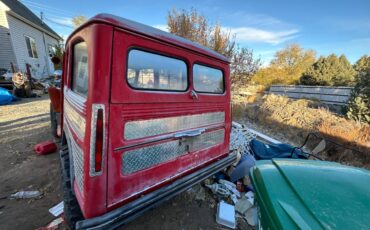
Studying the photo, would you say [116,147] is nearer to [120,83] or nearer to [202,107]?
[120,83]

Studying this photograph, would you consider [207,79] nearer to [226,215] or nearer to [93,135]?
[93,135]

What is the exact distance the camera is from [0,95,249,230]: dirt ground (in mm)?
2463

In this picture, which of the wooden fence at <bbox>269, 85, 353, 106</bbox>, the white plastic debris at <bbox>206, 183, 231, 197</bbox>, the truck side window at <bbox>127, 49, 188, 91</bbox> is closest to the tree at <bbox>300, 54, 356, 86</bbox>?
the wooden fence at <bbox>269, 85, 353, 106</bbox>

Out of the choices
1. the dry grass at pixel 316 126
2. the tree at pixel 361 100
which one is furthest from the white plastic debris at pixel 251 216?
the tree at pixel 361 100

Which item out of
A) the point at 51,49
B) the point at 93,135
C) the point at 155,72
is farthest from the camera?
the point at 51,49

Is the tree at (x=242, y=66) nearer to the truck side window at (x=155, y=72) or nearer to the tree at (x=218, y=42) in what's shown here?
the tree at (x=218, y=42)

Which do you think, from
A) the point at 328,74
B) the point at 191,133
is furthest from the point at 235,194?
the point at 328,74

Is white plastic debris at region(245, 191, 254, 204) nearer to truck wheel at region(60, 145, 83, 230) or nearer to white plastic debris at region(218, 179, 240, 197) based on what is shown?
white plastic debris at region(218, 179, 240, 197)

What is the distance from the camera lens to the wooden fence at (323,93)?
11562 millimetres

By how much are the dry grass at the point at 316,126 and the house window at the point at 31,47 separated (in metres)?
16.0

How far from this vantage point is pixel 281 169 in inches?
62.9

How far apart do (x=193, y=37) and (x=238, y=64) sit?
2724 mm

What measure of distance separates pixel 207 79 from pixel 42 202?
293 cm

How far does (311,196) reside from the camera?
1.22 meters
